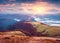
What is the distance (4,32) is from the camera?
2.66m

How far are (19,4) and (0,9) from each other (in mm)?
306

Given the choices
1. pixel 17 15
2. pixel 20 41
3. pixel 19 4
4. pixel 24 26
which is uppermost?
pixel 19 4

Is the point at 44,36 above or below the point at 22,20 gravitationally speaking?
below

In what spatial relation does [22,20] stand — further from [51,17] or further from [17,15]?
[51,17]

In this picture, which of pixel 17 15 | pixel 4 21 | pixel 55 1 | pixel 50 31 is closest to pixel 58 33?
pixel 50 31

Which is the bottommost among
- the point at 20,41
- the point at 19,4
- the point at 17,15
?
the point at 20,41

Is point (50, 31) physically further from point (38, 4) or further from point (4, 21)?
point (4, 21)

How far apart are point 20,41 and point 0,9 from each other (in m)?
0.59

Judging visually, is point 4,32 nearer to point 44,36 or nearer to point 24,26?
point 24,26

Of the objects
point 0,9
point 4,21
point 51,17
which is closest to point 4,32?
point 4,21

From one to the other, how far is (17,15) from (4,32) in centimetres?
33

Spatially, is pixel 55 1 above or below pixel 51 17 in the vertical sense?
above

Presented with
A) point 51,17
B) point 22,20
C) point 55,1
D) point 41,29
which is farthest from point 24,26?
point 55,1

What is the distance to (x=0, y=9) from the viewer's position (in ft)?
8.89
